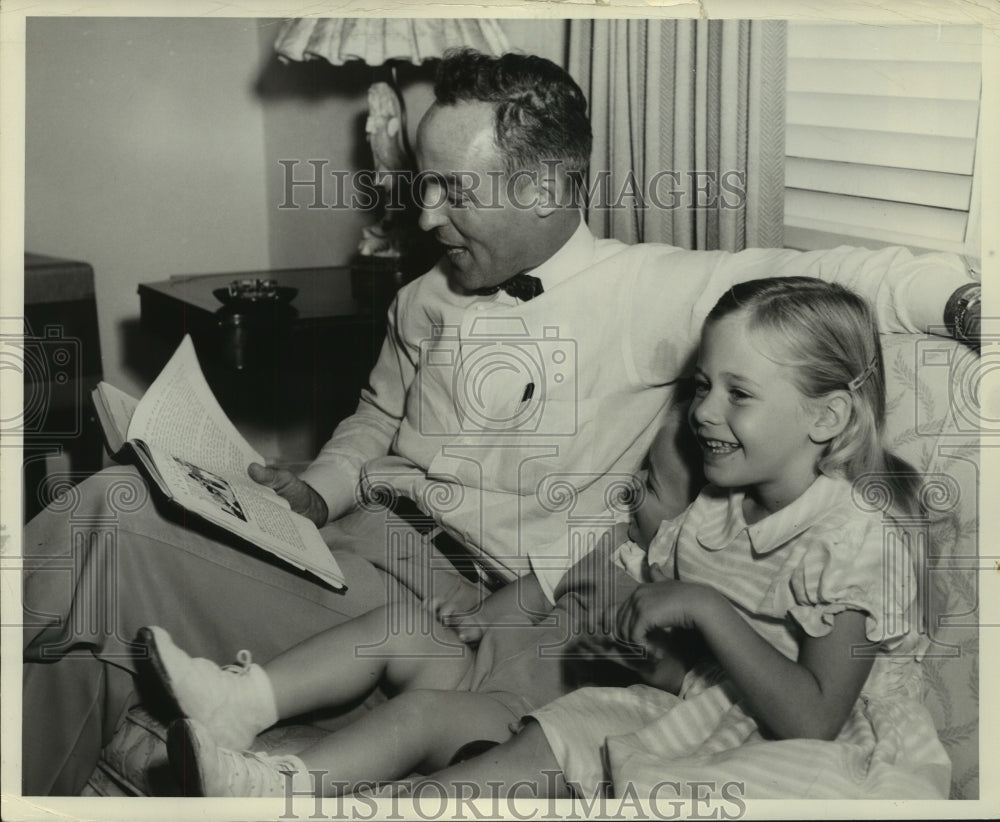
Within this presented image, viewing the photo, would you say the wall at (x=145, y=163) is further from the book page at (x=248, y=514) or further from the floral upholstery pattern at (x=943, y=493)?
the floral upholstery pattern at (x=943, y=493)

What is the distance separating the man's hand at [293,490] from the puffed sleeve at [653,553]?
412 millimetres

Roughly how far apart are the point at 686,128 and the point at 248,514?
777 millimetres

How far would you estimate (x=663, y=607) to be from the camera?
103 centimetres

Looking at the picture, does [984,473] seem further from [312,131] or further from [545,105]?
[312,131]

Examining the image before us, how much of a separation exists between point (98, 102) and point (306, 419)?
589 mm

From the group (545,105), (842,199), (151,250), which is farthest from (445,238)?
(151,250)

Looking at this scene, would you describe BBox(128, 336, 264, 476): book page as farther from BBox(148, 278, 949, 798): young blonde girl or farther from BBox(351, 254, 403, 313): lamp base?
Answer: BBox(351, 254, 403, 313): lamp base

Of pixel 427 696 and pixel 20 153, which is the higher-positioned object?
pixel 20 153

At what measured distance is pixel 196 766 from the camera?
0.98m

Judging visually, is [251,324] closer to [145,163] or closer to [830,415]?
[145,163]

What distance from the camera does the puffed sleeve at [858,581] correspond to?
991 millimetres

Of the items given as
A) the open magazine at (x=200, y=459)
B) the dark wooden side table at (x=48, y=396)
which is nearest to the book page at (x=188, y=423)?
the open magazine at (x=200, y=459)

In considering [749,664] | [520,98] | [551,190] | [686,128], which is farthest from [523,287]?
[749,664]

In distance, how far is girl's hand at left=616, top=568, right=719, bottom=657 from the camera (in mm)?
1020
